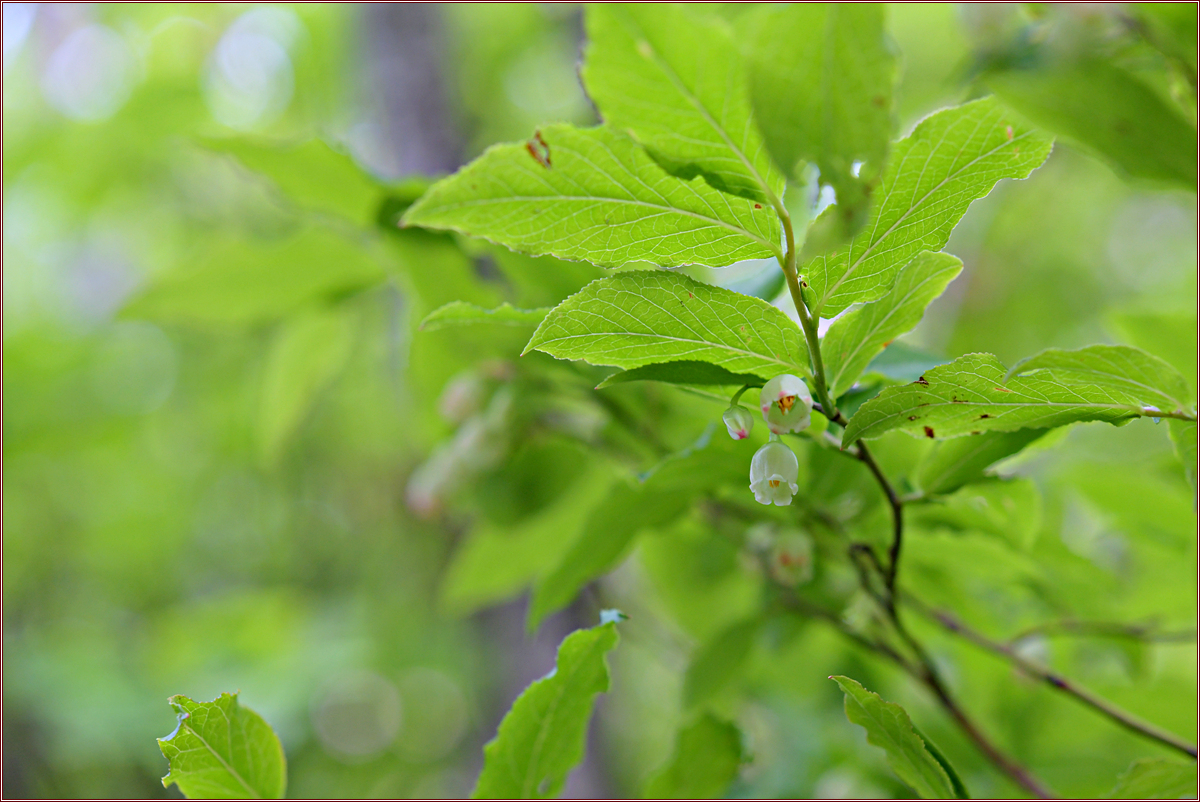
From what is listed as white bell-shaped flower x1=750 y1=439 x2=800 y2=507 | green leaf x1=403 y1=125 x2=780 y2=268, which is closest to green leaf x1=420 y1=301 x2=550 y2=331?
green leaf x1=403 y1=125 x2=780 y2=268

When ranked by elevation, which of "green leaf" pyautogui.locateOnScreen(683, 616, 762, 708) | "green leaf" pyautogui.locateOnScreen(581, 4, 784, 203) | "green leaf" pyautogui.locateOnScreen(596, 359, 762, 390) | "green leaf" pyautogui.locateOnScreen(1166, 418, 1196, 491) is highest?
"green leaf" pyautogui.locateOnScreen(581, 4, 784, 203)

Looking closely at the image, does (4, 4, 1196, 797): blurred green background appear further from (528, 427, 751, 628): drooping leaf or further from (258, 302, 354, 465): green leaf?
(528, 427, 751, 628): drooping leaf

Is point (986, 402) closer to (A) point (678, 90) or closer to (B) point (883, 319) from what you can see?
(B) point (883, 319)

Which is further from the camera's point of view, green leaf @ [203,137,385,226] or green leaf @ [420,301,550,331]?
green leaf @ [203,137,385,226]

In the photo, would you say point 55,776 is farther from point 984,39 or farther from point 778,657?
point 984,39

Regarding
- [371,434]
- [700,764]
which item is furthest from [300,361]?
[371,434]

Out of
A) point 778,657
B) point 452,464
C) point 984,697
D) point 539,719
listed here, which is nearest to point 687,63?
point 539,719

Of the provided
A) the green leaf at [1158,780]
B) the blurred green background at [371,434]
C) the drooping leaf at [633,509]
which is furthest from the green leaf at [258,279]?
the green leaf at [1158,780]
